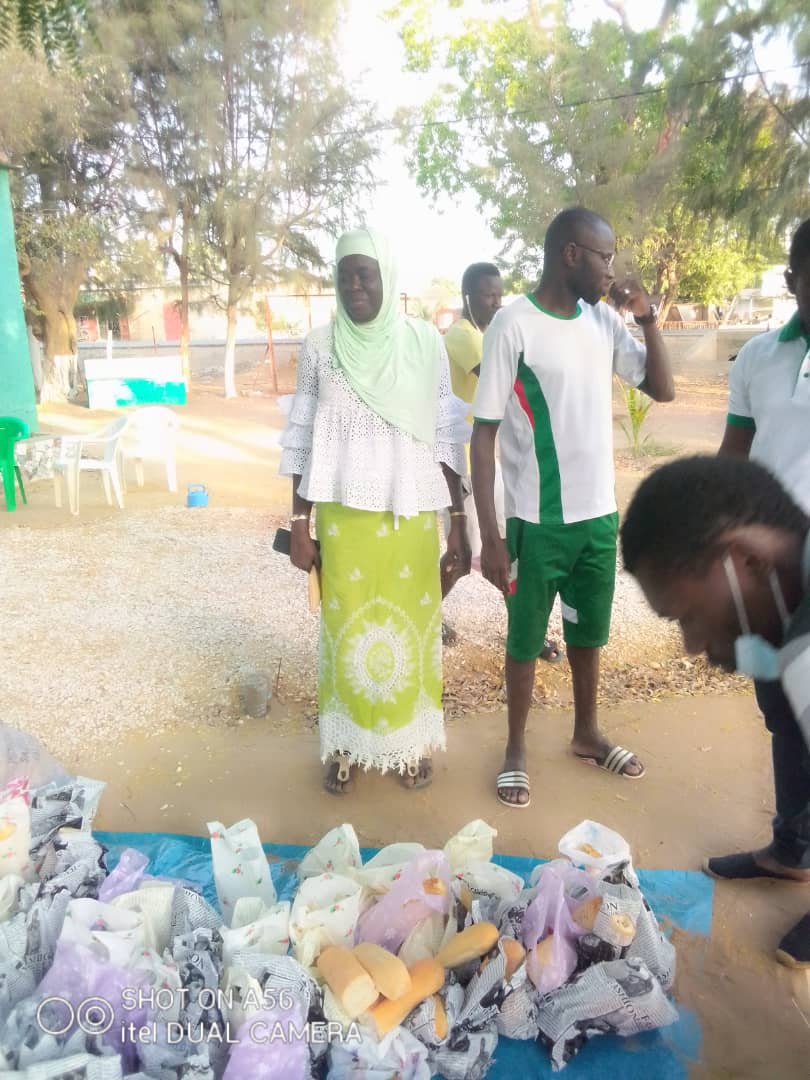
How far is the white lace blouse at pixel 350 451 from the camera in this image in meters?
2.42

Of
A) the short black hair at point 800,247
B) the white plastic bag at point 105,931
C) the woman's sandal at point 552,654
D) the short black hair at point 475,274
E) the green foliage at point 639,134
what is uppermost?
the green foliage at point 639,134

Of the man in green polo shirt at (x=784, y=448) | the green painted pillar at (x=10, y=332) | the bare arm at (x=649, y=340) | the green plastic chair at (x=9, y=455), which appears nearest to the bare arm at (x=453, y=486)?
the bare arm at (x=649, y=340)

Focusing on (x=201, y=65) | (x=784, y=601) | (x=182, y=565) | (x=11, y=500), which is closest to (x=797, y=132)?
(x=182, y=565)

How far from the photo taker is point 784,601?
1.35 meters

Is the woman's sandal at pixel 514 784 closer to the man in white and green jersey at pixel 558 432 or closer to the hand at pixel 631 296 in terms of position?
the man in white and green jersey at pixel 558 432

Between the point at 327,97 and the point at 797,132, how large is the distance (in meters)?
10.0

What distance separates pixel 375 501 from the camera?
2.43 metres

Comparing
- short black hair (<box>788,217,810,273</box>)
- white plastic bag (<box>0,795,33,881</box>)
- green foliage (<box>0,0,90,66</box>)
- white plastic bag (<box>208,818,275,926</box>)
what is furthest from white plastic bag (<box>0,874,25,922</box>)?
short black hair (<box>788,217,810,273</box>)

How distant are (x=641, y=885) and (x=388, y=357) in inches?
66.3

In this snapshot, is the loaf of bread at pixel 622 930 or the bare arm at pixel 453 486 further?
the bare arm at pixel 453 486

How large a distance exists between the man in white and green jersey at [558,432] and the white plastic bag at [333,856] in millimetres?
680

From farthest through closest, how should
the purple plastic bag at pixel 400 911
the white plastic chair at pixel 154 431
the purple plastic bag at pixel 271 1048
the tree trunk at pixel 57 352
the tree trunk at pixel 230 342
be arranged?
the tree trunk at pixel 230 342
the tree trunk at pixel 57 352
the white plastic chair at pixel 154 431
the purple plastic bag at pixel 400 911
the purple plastic bag at pixel 271 1048

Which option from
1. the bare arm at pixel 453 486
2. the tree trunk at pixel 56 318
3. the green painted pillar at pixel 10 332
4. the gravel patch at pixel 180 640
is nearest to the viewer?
the bare arm at pixel 453 486

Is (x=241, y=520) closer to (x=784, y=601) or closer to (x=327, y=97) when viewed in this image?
(x=784, y=601)
